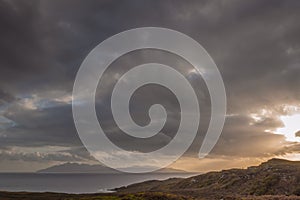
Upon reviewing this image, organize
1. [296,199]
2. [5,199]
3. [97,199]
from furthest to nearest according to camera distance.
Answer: [5,199], [97,199], [296,199]

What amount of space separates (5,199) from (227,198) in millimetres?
137675

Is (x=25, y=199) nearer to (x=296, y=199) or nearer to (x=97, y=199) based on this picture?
(x=97, y=199)

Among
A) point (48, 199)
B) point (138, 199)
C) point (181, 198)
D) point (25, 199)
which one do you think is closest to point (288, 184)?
point (181, 198)

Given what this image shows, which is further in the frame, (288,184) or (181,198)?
(288,184)

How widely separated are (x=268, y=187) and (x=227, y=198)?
69.0m

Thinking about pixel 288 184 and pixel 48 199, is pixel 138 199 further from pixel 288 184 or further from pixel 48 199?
pixel 288 184

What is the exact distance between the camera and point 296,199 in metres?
133

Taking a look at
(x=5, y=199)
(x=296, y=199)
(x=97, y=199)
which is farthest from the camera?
(x=5, y=199)

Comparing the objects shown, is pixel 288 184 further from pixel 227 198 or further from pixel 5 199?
pixel 5 199

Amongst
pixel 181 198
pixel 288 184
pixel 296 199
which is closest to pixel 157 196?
pixel 181 198

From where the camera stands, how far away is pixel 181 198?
140 meters

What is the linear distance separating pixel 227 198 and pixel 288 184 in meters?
75.8

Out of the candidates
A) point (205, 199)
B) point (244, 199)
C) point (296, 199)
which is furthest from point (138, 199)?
point (296, 199)

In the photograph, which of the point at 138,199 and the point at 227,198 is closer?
the point at 138,199
